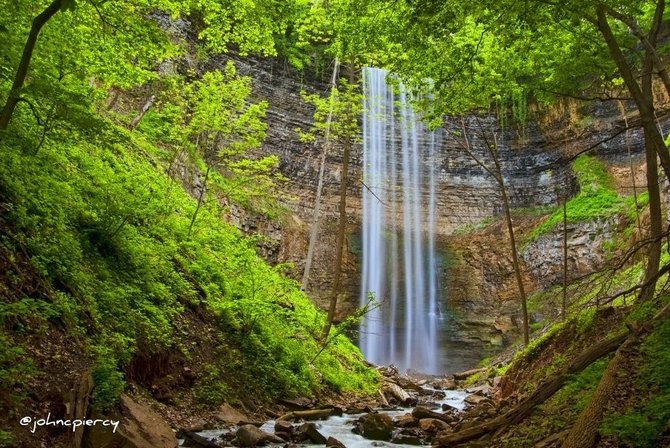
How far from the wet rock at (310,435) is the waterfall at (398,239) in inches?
759

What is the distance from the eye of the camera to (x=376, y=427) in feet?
27.2

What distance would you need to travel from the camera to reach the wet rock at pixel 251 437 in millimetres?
6350

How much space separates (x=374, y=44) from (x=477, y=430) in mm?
6093

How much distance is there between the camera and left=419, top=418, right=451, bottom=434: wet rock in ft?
27.4

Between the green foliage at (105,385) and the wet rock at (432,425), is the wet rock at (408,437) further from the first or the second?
the green foliage at (105,385)

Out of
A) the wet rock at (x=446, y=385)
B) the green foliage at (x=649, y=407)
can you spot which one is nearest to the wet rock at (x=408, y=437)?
the green foliage at (x=649, y=407)

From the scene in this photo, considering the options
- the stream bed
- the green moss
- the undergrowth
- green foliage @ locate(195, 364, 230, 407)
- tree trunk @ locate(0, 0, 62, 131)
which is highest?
the undergrowth

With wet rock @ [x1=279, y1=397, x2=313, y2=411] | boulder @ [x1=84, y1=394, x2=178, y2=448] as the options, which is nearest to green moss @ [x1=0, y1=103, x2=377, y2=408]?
wet rock @ [x1=279, y1=397, x2=313, y2=411]

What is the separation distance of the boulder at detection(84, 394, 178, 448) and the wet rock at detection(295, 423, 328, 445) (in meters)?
2.17

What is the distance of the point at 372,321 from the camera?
2852 centimetres

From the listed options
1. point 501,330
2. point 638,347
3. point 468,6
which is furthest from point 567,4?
point 501,330

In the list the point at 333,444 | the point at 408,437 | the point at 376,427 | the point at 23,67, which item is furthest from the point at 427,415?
the point at 23,67

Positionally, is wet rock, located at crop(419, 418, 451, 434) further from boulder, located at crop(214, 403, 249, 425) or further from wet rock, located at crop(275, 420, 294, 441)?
boulder, located at crop(214, 403, 249, 425)

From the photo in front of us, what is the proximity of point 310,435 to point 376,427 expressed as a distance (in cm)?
153
